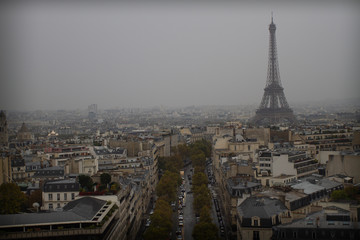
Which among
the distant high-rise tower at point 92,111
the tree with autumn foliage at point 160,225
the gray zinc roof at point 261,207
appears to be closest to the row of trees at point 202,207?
the tree with autumn foliage at point 160,225

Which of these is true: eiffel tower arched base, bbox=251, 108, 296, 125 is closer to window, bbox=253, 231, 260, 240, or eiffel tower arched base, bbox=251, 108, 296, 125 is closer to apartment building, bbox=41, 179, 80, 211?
apartment building, bbox=41, 179, 80, 211

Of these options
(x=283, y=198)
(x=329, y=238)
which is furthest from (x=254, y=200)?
(x=329, y=238)

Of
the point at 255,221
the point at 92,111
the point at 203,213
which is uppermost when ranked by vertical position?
the point at 92,111

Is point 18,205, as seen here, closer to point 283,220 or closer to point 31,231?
point 31,231

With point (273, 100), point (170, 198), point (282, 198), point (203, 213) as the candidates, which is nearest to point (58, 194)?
point (203, 213)

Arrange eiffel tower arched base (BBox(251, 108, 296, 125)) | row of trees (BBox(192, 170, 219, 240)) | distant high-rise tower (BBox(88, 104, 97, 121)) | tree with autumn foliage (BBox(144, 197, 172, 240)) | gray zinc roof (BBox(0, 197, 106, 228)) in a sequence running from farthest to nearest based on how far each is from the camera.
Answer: distant high-rise tower (BBox(88, 104, 97, 121)) → eiffel tower arched base (BBox(251, 108, 296, 125)) → tree with autumn foliage (BBox(144, 197, 172, 240)) → row of trees (BBox(192, 170, 219, 240)) → gray zinc roof (BBox(0, 197, 106, 228))

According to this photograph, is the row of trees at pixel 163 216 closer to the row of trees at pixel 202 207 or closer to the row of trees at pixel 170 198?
the row of trees at pixel 170 198

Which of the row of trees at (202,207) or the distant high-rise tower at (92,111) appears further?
the distant high-rise tower at (92,111)

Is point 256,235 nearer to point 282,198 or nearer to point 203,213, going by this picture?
point 282,198

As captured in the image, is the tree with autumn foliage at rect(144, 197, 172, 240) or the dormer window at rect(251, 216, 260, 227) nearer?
the dormer window at rect(251, 216, 260, 227)

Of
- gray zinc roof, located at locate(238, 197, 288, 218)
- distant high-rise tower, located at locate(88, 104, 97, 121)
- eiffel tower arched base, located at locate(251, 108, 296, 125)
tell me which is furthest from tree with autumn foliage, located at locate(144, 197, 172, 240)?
distant high-rise tower, located at locate(88, 104, 97, 121)
